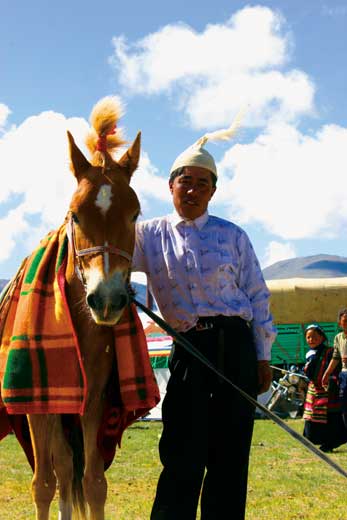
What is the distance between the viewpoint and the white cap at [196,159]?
3.77 metres

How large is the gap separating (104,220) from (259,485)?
14.2ft

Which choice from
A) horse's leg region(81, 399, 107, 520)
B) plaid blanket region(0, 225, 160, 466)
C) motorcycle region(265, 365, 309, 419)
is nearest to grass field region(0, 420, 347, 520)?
horse's leg region(81, 399, 107, 520)

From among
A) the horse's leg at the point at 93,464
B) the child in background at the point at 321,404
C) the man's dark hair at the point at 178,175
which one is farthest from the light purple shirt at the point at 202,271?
the child in background at the point at 321,404

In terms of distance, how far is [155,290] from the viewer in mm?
3877

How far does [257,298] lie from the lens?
12.8ft

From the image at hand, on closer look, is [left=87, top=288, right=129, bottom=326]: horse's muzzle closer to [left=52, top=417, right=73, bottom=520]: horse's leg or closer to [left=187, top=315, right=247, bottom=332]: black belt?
[left=187, top=315, right=247, bottom=332]: black belt

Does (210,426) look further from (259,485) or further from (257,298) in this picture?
(259,485)

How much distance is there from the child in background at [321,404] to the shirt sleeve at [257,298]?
21.2ft

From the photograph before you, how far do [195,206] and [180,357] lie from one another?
847mm

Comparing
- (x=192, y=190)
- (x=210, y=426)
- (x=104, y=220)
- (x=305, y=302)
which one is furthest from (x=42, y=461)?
(x=305, y=302)

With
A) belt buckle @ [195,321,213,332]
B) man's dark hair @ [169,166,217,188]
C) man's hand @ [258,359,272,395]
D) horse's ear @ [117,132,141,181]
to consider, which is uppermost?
horse's ear @ [117,132,141,181]

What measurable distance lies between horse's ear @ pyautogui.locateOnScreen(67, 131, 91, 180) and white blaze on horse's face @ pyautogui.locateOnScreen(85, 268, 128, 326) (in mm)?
703

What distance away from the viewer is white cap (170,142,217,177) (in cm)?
377

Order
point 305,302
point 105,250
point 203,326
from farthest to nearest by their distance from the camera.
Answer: point 305,302
point 203,326
point 105,250
